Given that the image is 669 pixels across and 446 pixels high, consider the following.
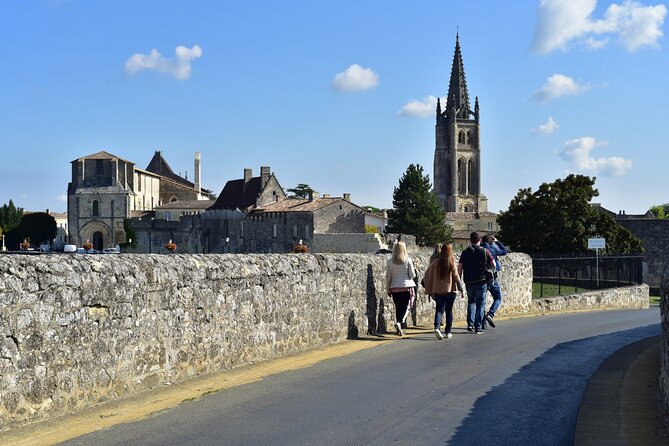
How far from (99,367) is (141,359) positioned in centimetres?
68

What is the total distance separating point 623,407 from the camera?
789 cm

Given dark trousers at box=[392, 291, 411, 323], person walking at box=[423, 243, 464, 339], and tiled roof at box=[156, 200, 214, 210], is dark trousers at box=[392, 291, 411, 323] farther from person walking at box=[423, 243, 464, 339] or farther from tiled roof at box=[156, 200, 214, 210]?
tiled roof at box=[156, 200, 214, 210]

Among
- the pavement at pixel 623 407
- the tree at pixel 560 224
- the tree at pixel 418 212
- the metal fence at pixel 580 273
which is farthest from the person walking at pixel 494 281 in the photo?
the tree at pixel 418 212

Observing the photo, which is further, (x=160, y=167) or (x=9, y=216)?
(x=160, y=167)

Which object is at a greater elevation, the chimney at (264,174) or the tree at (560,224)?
the chimney at (264,174)

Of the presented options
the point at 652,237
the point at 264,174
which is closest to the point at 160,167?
the point at 264,174

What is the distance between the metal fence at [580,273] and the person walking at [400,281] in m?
11.7

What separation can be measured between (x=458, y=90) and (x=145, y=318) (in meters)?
166

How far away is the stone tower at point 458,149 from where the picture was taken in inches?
6560

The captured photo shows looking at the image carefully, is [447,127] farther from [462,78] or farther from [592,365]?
[592,365]

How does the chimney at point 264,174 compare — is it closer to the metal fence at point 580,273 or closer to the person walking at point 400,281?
the metal fence at point 580,273

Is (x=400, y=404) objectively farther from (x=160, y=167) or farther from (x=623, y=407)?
(x=160, y=167)

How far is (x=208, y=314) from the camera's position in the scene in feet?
31.0

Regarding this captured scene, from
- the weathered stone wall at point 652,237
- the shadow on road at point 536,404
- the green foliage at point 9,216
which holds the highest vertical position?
the green foliage at point 9,216
